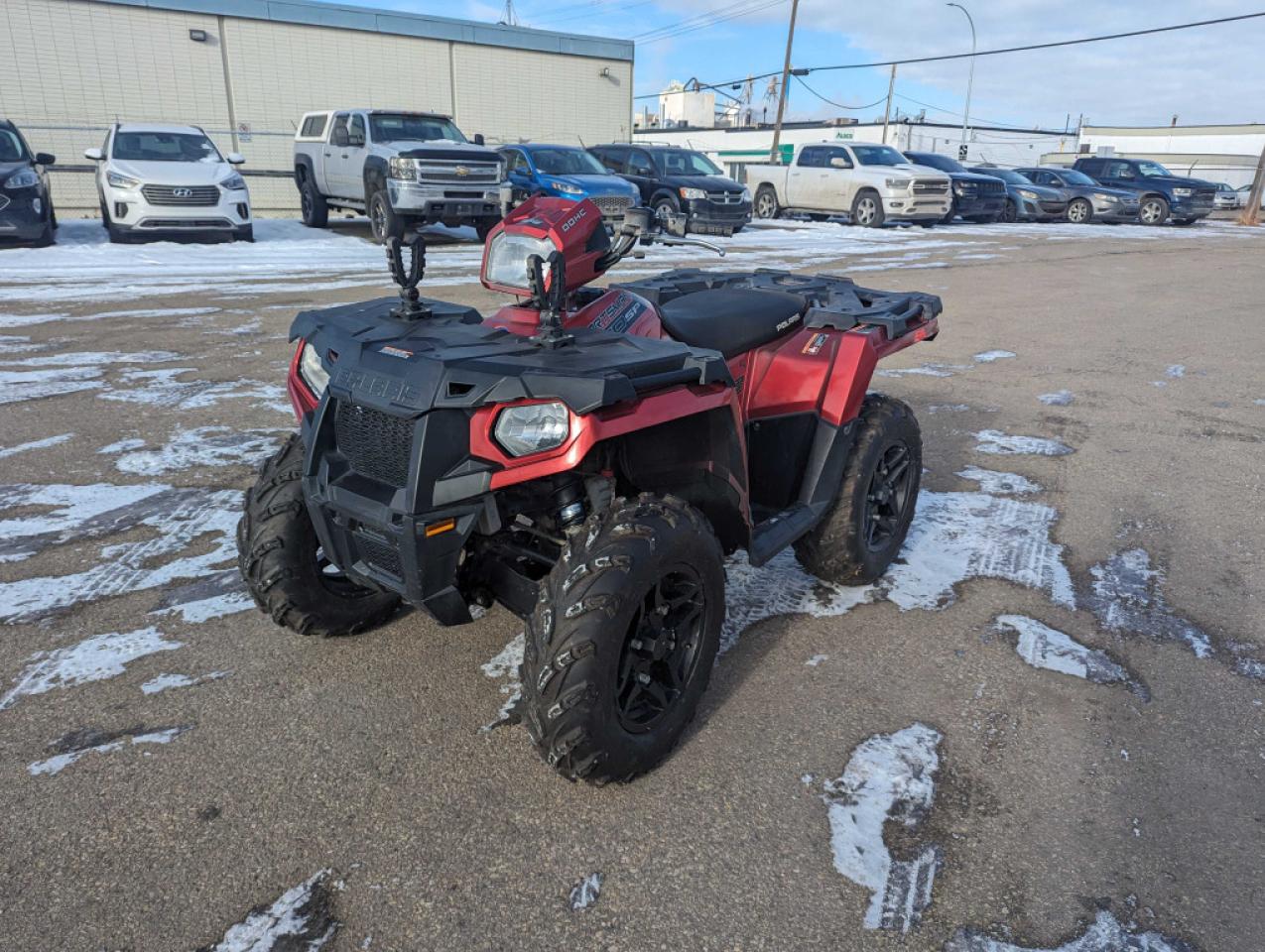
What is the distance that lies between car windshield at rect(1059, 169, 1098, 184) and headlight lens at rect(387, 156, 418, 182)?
1974 cm

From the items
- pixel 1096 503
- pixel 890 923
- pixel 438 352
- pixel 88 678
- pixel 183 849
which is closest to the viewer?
pixel 890 923

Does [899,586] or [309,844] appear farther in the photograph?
[899,586]

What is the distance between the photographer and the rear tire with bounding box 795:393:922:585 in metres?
3.38

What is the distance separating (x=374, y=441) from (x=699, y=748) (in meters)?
1.29

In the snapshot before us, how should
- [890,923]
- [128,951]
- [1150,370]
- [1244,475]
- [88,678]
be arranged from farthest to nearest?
[1150,370]
[1244,475]
[88,678]
[890,923]
[128,951]

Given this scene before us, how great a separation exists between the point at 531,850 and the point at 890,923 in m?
0.86

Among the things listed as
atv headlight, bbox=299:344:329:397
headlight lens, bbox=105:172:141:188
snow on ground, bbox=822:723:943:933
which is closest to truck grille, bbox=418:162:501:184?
headlight lens, bbox=105:172:141:188

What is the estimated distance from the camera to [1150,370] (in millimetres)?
7566

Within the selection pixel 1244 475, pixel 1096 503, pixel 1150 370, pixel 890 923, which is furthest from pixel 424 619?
pixel 1150 370

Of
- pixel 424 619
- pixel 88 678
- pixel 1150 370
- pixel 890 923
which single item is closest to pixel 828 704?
pixel 890 923

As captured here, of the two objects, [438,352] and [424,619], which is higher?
→ [438,352]

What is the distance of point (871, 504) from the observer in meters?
3.66

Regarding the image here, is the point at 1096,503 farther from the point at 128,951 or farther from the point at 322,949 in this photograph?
the point at 128,951

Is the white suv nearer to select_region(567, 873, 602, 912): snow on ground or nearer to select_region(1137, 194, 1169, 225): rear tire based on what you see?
select_region(567, 873, 602, 912): snow on ground
